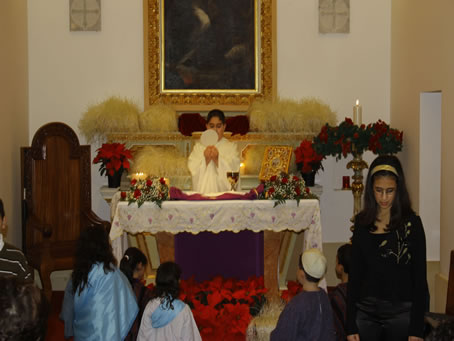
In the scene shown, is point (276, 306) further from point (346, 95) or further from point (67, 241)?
point (346, 95)

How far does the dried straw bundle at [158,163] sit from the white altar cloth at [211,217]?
1461mm

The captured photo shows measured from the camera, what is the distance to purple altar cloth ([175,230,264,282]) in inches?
295

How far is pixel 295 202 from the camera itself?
7.24 m

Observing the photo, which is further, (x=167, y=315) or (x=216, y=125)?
(x=216, y=125)

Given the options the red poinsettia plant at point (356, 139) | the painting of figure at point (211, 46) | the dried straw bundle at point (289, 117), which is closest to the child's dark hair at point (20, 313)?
the red poinsettia plant at point (356, 139)

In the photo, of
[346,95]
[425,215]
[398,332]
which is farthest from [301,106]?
[398,332]

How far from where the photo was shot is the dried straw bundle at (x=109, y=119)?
Answer: 8.90 metres

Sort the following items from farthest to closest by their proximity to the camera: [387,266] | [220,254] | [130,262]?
[220,254] → [130,262] → [387,266]

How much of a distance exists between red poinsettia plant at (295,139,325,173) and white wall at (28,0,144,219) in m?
2.52

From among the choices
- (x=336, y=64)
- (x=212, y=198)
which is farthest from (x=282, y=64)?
(x=212, y=198)

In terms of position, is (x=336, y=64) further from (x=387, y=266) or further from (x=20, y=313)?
(x=20, y=313)

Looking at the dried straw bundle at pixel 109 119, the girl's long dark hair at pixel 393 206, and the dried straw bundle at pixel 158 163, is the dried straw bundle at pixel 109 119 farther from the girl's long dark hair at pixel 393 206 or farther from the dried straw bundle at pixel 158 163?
the girl's long dark hair at pixel 393 206

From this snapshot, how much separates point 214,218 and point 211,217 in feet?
0.12

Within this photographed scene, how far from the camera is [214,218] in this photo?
7113 millimetres
